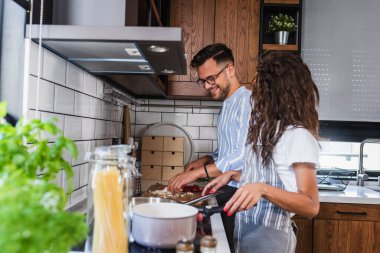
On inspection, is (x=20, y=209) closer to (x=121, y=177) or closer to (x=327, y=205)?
(x=121, y=177)

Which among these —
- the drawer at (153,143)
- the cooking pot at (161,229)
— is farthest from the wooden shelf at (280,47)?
the cooking pot at (161,229)

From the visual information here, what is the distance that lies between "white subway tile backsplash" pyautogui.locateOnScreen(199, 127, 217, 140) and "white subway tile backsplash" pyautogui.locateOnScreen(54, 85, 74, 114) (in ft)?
5.09

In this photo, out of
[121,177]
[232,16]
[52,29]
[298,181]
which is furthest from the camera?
[232,16]

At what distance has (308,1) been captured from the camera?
9.23 ft

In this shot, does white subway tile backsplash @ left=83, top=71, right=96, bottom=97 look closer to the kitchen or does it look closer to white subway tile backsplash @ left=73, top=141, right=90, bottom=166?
the kitchen

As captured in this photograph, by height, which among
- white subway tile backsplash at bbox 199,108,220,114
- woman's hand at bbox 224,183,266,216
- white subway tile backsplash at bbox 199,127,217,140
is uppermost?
white subway tile backsplash at bbox 199,108,220,114

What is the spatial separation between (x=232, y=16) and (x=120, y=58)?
139 centimetres

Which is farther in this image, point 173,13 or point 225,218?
point 173,13

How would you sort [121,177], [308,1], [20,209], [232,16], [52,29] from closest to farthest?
1. [20,209]
2. [121,177]
3. [52,29]
4. [232,16]
5. [308,1]

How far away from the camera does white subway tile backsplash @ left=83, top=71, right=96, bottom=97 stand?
1573 mm

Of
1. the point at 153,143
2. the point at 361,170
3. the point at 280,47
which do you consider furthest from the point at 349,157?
the point at 153,143

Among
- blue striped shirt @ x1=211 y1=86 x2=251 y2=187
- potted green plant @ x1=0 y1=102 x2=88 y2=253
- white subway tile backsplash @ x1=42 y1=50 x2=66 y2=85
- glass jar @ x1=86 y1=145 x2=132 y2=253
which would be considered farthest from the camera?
blue striped shirt @ x1=211 y1=86 x2=251 y2=187

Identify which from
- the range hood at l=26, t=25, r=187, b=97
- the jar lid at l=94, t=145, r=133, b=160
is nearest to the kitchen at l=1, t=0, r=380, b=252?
the range hood at l=26, t=25, r=187, b=97

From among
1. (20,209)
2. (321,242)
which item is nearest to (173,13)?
(321,242)
